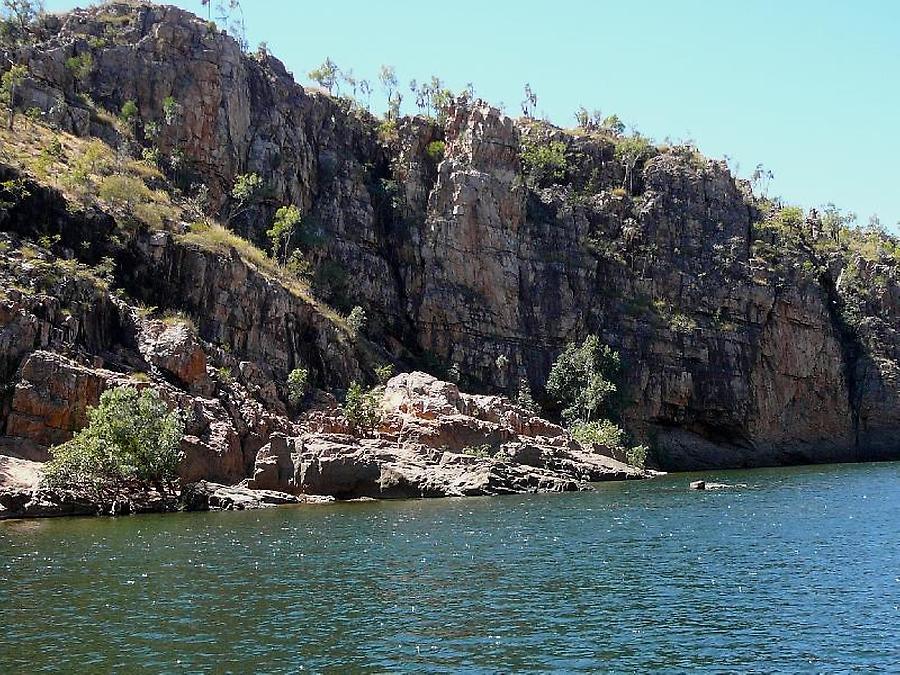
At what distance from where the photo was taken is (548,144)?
156625 millimetres

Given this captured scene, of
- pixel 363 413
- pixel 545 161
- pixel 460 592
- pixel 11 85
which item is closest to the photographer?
pixel 460 592

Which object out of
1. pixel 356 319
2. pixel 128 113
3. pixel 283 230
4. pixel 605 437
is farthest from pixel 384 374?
pixel 128 113

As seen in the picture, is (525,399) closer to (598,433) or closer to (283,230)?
(598,433)

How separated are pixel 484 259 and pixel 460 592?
3867 inches

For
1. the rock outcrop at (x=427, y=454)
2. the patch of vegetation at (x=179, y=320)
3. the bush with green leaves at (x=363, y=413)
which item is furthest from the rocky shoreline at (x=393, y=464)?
the patch of vegetation at (x=179, y=320)

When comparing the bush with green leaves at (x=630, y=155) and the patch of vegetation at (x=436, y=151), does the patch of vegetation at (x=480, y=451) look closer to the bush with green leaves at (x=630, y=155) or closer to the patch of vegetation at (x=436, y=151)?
the patch of vegetation at (x=436, y=151)

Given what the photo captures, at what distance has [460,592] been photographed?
42.0m

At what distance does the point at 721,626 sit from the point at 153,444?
54366 millimetres

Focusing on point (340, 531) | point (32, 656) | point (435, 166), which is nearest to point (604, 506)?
point (340, 531)

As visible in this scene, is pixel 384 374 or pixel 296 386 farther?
pixel 384 374

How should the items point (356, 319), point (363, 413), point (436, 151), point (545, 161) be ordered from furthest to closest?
point (545, 161) → point (436, 151) → point (356, 319) → point (363, 413)

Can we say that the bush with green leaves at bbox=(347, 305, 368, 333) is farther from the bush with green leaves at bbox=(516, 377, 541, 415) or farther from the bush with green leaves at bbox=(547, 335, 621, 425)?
the bush with green leaves at bbox=(547, 335, 621, 425)

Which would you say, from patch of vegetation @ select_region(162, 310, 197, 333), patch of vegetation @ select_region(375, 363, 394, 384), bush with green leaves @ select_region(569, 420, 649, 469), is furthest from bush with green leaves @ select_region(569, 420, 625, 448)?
patch of vegetation @ select_region(162, 310, 197, 333)

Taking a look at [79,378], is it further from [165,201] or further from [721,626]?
[721,626]
